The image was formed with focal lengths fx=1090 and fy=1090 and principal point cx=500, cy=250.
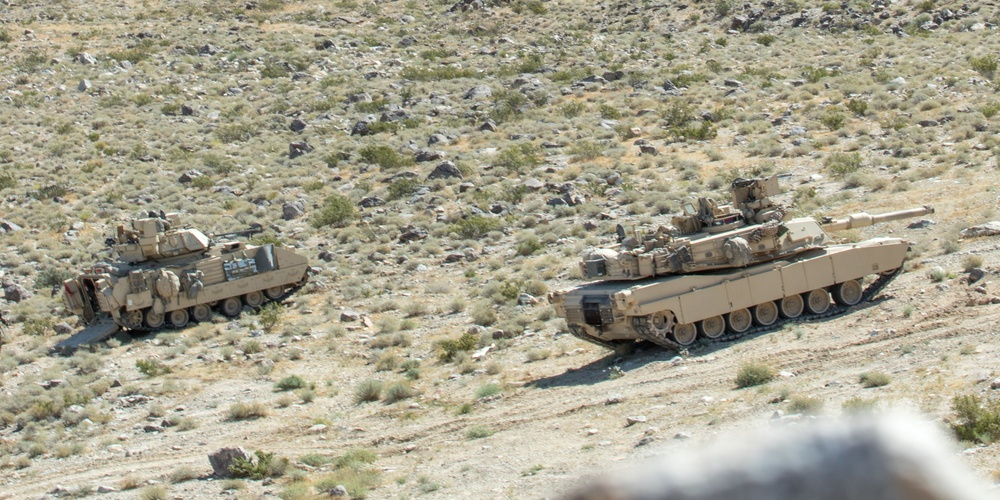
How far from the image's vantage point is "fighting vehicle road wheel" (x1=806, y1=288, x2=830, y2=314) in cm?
1894

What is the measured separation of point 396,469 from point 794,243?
28.4 feet

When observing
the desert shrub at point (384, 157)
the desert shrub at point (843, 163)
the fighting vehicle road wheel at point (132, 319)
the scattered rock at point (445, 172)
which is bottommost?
the desert shrub at point (843, 163)

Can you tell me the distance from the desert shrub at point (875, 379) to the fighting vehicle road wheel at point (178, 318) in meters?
17.4

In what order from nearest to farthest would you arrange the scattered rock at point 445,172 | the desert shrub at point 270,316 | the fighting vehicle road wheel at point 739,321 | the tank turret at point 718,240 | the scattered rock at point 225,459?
1. the scattered rock at point 225,459
2. the tank turret at point 718,240
3. the fighting vehicle road wheel at point 739,321
4. the desert shrub at point 270,316
5. the scattered rock at point 445,172

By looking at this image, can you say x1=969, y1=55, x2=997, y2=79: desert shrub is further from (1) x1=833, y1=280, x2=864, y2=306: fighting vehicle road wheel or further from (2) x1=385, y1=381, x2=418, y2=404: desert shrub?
(2) x1=385, y1=381, x2=418, y2=404: desert shrub

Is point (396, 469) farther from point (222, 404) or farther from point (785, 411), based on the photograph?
point (222, 404)

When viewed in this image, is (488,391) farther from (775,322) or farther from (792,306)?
(792,306)

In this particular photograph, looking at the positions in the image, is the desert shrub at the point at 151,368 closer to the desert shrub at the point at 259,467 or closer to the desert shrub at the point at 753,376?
the desert shrub at the point at 259,467

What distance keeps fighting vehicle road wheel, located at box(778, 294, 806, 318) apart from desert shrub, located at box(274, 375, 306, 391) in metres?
8.54

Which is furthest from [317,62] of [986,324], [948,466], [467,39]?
[948,466]

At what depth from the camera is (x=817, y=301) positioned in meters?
19.1

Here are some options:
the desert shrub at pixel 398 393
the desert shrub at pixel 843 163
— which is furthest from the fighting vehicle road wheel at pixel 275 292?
the desert shrub at pixel 843 163

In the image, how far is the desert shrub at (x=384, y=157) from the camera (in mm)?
38000

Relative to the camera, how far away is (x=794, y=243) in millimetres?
18594
